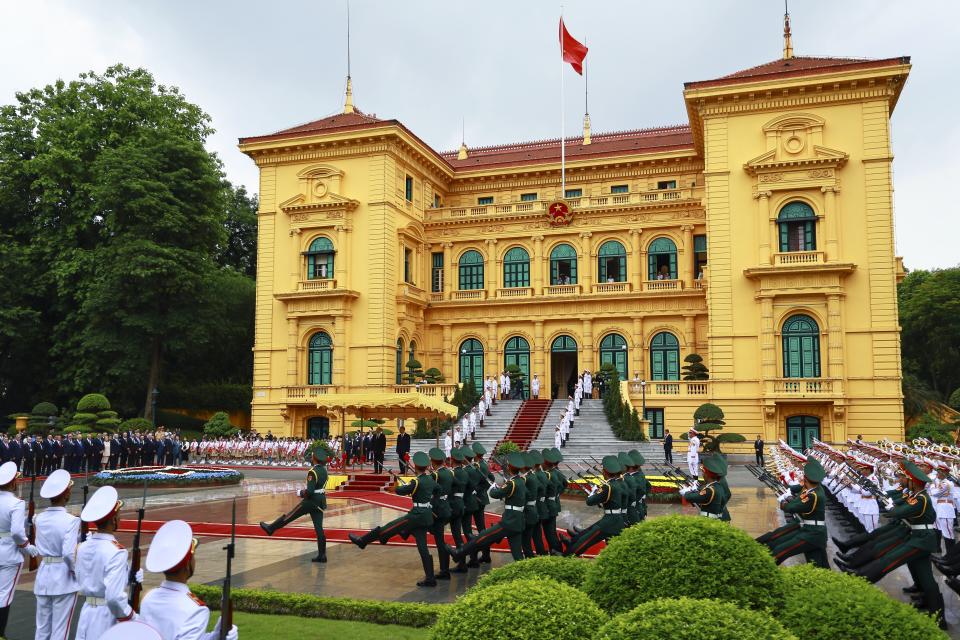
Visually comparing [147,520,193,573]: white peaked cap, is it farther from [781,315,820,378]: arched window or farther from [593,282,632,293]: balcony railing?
[593,282,632,293]: balcony railing

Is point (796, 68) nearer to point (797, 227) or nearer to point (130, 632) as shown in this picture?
point (797, 227)

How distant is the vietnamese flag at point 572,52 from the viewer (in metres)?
40.8

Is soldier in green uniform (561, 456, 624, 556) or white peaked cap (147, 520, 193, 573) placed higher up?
white peaked cap (147, 520, 193, 573)

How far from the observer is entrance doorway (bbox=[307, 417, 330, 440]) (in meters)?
39.6

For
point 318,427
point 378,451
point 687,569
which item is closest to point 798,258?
point 378,451

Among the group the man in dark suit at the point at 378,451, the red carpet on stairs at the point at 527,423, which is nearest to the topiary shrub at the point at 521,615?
the man in dark suit at the point at 378,451

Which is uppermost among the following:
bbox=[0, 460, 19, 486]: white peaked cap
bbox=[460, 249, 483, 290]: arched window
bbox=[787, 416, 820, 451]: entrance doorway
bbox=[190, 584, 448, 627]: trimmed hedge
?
bbox=[460, 249, 483, 290]: arched window

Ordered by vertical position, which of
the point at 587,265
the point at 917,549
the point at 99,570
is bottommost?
the point at 917,549

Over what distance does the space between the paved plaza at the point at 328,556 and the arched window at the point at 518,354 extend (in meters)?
18.8

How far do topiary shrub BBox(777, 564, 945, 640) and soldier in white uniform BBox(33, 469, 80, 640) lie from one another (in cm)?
640

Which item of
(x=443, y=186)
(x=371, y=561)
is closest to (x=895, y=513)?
(x=371, y=561)

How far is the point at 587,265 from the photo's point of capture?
1620 inches

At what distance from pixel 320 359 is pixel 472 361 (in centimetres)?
808

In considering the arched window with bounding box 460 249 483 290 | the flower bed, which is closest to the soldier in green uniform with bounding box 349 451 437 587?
the flower bed
